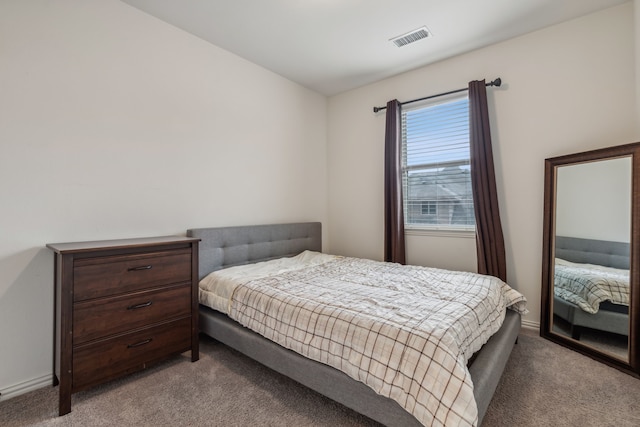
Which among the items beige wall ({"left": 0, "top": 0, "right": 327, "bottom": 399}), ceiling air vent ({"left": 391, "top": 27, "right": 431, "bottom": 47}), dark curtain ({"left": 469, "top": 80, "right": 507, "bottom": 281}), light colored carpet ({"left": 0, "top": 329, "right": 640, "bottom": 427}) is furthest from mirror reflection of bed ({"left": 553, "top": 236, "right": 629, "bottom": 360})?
beige wall ({"left": 0, "top": 0, "right": 327, "bottom": 399})

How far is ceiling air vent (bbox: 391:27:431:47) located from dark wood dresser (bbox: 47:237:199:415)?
256 cm

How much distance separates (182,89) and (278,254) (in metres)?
1.87

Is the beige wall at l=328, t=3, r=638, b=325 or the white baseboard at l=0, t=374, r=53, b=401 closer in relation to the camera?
the white baseboard at l=0, t=374, r=53, b=401

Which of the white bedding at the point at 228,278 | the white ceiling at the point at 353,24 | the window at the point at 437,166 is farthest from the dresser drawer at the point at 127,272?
the window at the point at 437,166

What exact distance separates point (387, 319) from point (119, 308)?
1.64 meters

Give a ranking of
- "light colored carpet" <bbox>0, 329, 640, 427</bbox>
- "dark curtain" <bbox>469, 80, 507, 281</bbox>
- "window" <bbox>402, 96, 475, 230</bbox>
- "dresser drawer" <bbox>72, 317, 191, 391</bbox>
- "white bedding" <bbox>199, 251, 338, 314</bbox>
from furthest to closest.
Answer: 1. "window" <bbox>402, 96, 475, 230</bbox>
2. "dark curtain" <bbox>469, 80, 507, 281</bbox>
3. "white bedding" <bbox>199, 251, 338, 314</bbox>
4. "dresser drawer" <bbox>72, 317, 191, 391</bbox>
5. "light colored carpet" <bbox>0, 329, 640, 427</bbox>

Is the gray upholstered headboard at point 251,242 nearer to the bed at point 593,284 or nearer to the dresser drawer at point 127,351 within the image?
the dresser drawer at point 127,351

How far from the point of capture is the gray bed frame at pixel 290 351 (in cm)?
142

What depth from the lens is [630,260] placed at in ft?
6.75

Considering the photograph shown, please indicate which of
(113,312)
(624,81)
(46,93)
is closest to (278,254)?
(113,312)

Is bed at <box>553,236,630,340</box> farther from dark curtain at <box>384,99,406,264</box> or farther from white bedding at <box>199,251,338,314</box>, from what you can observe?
white bedding at <box>199,251,338,314</box>

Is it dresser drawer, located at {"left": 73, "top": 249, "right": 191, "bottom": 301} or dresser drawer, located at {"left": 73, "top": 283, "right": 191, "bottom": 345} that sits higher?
dresser drawer, located at {"left": 73, "top": 249, "right": 191, "bottom": 301}

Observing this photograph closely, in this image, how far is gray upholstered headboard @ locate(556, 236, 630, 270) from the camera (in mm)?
2129

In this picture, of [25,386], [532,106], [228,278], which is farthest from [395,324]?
[532,106]
